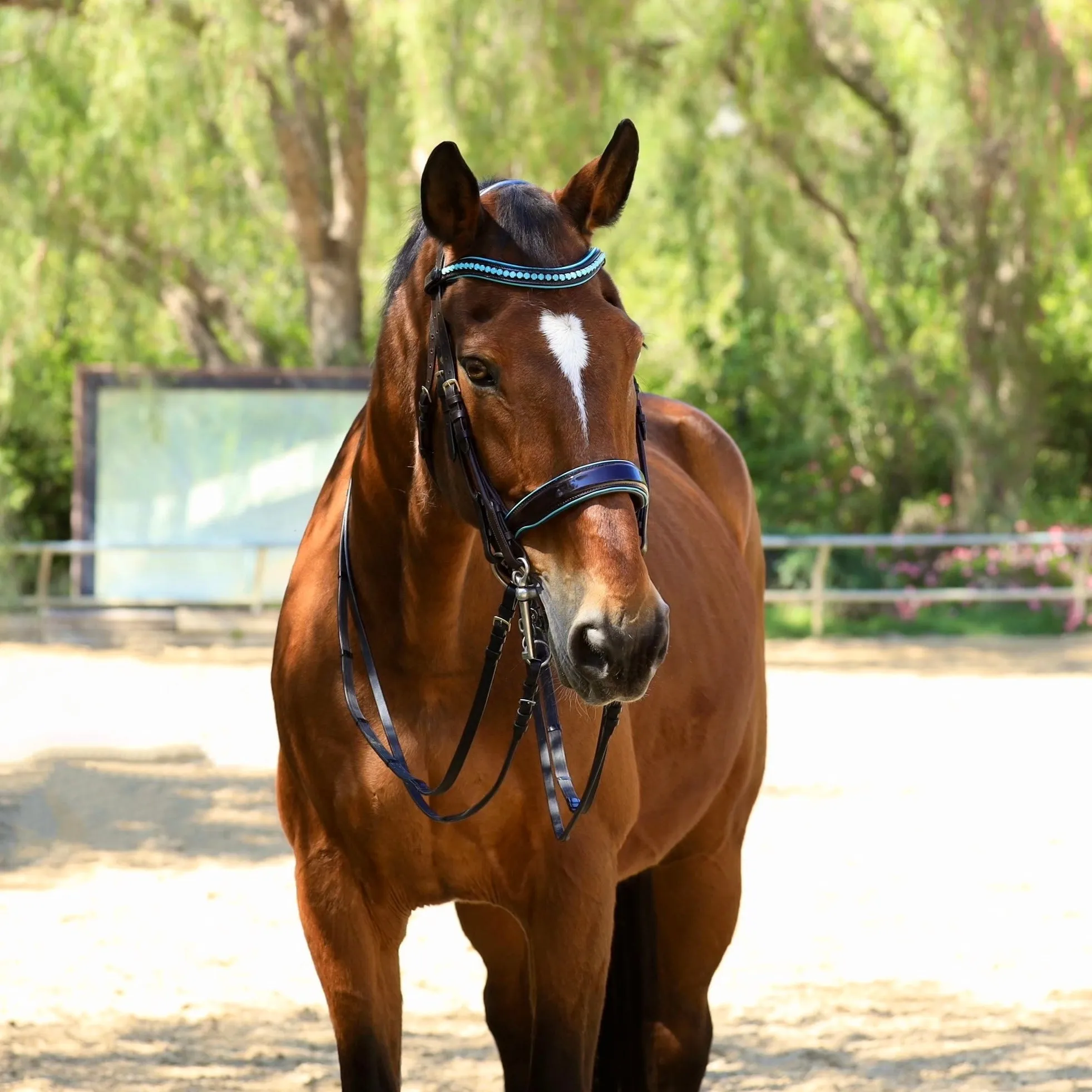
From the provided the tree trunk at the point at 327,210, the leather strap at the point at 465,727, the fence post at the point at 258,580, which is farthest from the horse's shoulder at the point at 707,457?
the tree trunk at the point at 327,210

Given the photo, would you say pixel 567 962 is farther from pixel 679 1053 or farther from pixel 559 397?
pixel 679 1053

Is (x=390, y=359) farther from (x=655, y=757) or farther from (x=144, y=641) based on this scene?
(x=144, y=641)

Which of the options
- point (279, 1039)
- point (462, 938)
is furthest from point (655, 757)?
point (462, 938)

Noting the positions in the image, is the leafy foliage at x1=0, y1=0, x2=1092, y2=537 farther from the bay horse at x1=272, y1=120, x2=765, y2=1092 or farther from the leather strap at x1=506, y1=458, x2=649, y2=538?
the leather strap at x1=506, y1=458, x2=649, y2=538

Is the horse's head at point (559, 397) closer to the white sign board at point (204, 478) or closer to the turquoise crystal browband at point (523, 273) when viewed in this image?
the turquoise crystal browband at point (523, 273)

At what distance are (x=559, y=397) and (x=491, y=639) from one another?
539mm

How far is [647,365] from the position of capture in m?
19.4

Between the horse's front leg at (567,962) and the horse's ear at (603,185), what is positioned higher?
the horse's ear at (603,185)

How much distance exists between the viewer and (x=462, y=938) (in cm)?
592

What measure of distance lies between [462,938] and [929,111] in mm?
11093

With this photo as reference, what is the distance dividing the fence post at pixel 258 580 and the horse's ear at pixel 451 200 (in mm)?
12114

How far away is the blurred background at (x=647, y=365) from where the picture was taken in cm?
880

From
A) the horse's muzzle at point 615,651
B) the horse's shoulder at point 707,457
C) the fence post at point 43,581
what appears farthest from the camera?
the fence post at point 43,581

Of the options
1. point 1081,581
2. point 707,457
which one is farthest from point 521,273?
point 1081,581
